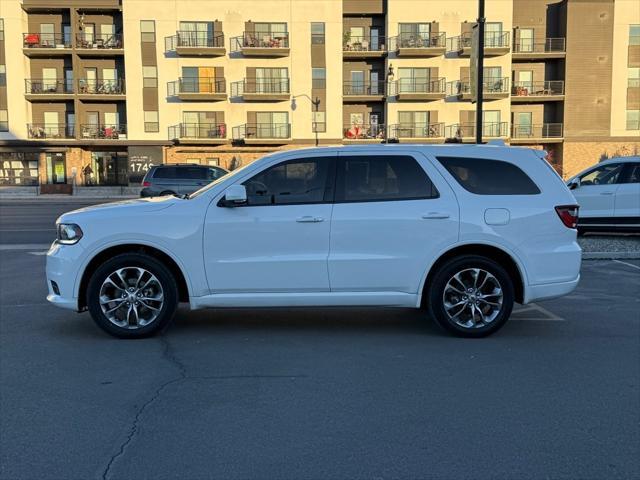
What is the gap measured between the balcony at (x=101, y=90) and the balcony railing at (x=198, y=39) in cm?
595

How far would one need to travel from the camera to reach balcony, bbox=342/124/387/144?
4831 cm


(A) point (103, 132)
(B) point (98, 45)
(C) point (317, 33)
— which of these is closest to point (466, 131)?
(C) point (317, 33)

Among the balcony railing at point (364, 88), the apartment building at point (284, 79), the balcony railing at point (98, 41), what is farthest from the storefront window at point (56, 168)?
the balcony railing at point (364, 88)

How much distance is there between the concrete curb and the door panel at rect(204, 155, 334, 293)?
710 cm

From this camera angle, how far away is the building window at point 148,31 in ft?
154

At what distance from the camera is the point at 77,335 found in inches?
239

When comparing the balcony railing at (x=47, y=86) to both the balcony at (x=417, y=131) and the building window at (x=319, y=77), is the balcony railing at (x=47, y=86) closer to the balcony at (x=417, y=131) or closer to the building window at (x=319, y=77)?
the building window at (x=319, y=77)

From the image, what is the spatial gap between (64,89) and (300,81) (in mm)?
19114

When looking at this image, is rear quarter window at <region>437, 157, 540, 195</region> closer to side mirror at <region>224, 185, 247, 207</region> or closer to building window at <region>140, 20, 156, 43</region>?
side mirror at <region>224, 185, 247, 207</region>

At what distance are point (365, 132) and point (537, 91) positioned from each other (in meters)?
14.9

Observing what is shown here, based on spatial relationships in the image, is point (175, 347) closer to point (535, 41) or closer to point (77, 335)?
point (77, 335)

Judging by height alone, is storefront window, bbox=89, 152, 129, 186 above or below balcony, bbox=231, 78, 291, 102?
below

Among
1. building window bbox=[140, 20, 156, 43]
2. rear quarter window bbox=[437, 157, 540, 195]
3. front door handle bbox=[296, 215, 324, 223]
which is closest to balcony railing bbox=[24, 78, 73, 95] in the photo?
building window bbox=[140, 20, 156, 43]

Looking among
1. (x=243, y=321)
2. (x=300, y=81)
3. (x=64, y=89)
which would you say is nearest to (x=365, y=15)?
(x=300, y=81)
